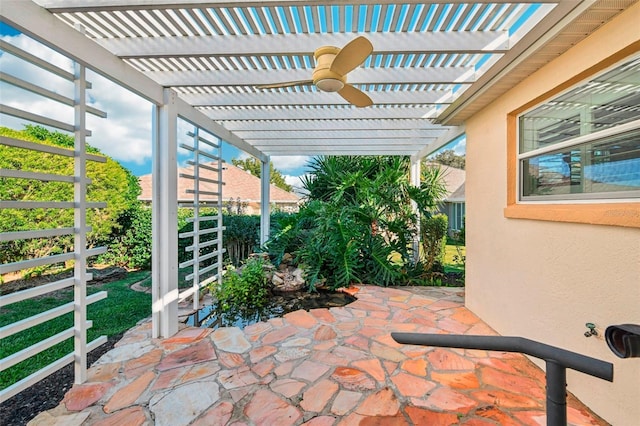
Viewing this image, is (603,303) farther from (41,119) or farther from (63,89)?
(63,89)

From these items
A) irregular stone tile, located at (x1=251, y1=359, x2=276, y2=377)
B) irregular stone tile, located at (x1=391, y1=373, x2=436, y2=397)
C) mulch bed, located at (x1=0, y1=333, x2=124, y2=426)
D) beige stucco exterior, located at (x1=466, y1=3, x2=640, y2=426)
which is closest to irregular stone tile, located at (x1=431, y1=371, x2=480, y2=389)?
irregular stone tile, located at (x1=391, y1=373, x2=436, y2=397)

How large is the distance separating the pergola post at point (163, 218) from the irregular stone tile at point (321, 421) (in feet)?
7.07

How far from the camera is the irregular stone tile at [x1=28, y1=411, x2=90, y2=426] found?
209cm

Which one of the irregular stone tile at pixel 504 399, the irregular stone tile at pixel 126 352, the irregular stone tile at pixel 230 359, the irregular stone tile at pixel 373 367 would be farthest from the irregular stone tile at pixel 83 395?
the irregular stone tile at pixel 504 399

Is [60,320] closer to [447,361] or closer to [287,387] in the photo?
[287,387]

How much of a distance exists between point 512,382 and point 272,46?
3.54 meters

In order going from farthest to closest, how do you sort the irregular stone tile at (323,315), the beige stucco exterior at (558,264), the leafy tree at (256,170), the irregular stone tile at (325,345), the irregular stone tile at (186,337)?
the leafy tree at (256,170), the irregular stone tile at (323,315), the irregular stone tile at (186,337), the irregular stone tile at (325,345), the beige stucco exterior at (558,264)

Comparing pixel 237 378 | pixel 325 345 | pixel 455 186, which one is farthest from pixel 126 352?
pixel 455 186

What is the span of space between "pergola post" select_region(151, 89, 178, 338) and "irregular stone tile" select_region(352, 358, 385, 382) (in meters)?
2.18

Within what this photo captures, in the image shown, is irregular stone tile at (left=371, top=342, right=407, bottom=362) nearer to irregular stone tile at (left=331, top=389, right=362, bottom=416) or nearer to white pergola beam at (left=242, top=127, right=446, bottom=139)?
irregular stone tile at (left=331, top=389, right=362, bottom=416)

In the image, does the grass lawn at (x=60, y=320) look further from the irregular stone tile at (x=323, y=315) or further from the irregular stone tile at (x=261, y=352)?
the irregular stone tile at (x=323, y=315)

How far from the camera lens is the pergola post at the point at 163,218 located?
345 centimetres

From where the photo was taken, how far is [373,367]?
2.79 metres

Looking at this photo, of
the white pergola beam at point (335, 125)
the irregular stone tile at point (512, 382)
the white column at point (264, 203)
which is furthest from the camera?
the white column at point (264, 203)
